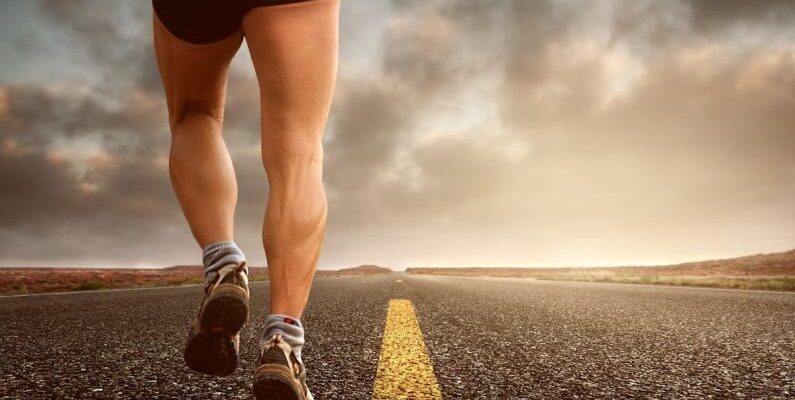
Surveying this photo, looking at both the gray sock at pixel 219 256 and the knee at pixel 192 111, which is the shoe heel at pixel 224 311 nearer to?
the gray sock at pixel 219 256

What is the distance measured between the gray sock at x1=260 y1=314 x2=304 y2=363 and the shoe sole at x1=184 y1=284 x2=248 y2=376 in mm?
180

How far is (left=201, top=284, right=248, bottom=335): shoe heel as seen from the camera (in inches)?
57.3

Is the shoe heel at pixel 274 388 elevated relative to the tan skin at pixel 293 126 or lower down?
lower down

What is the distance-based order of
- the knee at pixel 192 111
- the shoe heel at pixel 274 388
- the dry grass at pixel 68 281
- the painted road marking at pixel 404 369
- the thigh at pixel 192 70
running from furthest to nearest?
the dry grass at pixel 68 281, the knee at pixel 192 111, the thigh at pixel 192 70, the painted road marking at pixel 404 369, the shoe heel at pixel 274 388

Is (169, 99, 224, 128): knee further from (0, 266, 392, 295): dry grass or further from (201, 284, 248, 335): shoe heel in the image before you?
(0, 266, 392, 295): dry grass

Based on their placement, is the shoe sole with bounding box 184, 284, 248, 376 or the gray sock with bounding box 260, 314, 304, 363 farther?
the shoe sole with bounding box 184, 284, 248, 376

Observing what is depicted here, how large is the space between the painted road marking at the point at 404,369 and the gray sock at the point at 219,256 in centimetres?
68

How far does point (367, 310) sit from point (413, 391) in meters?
2.92

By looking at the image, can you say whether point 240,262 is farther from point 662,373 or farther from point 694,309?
point 694,309

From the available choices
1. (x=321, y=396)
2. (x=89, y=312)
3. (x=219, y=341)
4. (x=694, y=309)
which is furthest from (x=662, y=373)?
(x=89, y=312)

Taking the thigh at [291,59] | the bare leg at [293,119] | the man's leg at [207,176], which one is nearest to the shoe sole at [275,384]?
the bare leg at [293,119]

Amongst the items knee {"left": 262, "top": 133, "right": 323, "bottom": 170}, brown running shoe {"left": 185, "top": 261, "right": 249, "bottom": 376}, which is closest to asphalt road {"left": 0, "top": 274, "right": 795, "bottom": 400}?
brown running shoe {"left": 185, "top": 261, "right": 249, "bottom": 376}

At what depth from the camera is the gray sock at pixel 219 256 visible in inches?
64.7

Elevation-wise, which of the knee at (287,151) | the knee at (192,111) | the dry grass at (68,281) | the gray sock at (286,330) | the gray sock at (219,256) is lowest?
the dry grass at (68,281)
